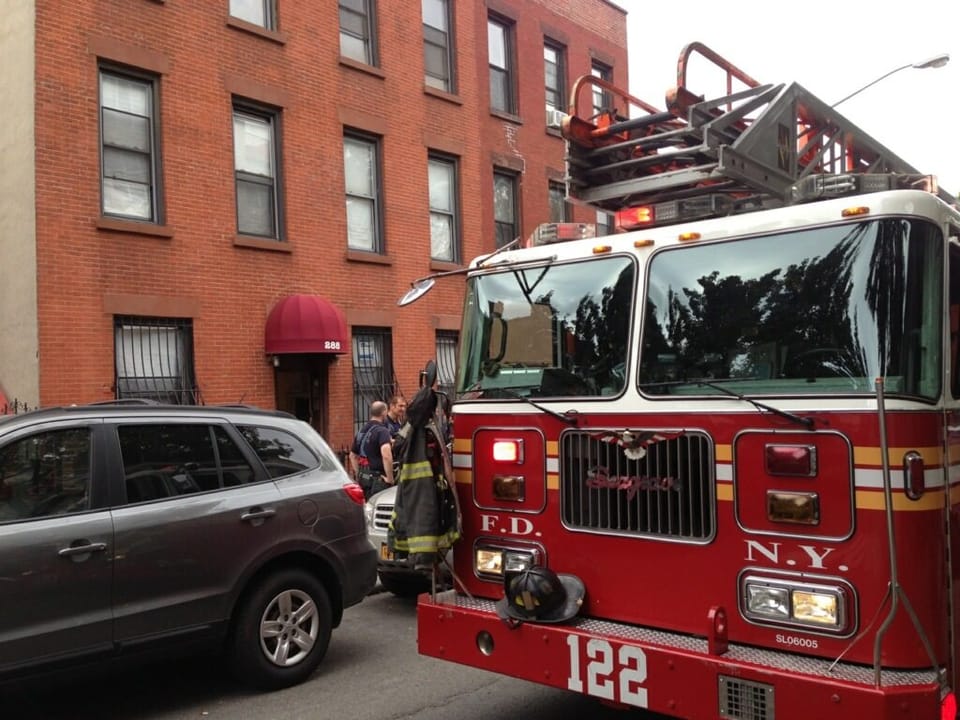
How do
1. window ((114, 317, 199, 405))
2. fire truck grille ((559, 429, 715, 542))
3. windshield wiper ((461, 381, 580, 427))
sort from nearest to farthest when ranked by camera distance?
1. fire truck grille ((559, 429, 715, 542))
2. windshield wiper ((461, 381, 580, 427))
3. window ((114, 317, 199, 405))

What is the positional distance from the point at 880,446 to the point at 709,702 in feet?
3.87

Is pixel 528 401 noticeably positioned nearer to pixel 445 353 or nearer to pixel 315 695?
pixel 315 695

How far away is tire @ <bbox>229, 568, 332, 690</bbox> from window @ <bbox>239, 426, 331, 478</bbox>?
66 centimetres

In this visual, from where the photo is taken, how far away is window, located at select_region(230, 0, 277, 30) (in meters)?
12.5

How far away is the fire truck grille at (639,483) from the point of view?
376 cm

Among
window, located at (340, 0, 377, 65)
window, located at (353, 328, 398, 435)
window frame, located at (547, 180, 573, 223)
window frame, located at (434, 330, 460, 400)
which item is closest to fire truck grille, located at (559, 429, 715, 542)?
window, located at (353, 328, 398, 435)

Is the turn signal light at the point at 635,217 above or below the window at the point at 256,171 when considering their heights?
below

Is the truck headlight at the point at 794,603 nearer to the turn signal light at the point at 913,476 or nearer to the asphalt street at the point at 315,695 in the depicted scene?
the turn signal light at the point at 913,476

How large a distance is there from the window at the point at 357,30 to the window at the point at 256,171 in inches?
82.4

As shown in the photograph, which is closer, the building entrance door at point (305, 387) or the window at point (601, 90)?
the building entrance door at point (305, 387)

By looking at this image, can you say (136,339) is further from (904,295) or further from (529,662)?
(904,295)

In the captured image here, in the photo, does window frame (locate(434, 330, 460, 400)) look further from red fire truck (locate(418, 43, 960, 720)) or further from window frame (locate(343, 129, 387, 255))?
red fire truck (locate(418, 43, 960, 720))

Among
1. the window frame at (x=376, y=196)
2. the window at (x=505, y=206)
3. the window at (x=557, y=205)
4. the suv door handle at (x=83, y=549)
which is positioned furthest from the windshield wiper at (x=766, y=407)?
the window at (x=557, y=205)

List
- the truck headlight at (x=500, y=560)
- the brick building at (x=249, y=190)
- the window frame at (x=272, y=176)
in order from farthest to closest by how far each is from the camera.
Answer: the window frame at (x=272, y=176) → the brick building at (x=249, y=190) → the truck headlight at (x=500, y=560)
